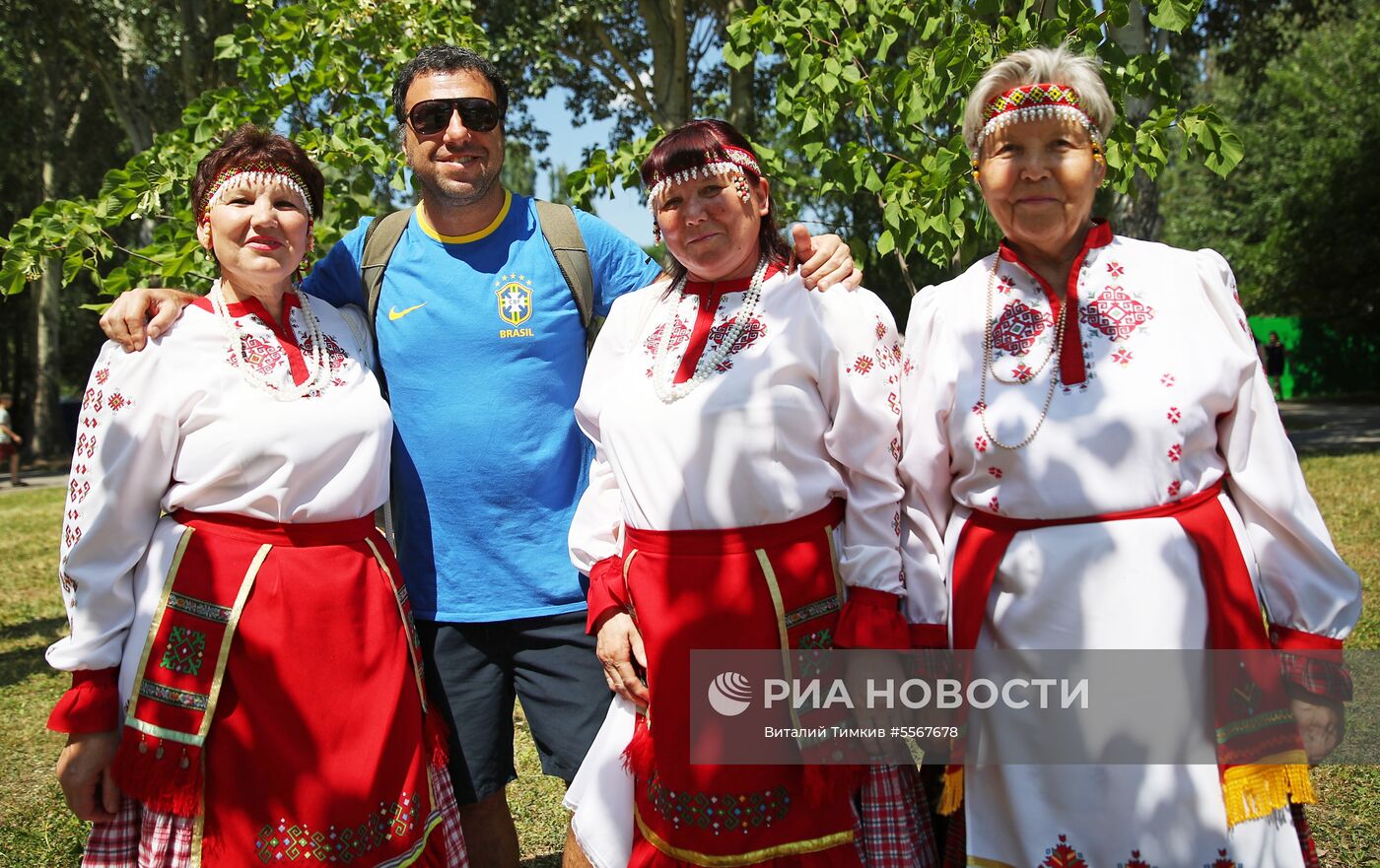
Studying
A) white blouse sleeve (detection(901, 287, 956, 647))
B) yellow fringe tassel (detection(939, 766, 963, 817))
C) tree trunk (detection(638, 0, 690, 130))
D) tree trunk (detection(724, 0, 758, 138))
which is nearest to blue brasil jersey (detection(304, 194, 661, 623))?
white blouse sleeve (detection(901, 287, 956, 647))

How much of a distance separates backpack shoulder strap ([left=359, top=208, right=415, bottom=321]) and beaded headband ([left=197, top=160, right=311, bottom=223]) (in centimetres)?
37

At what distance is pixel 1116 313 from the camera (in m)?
2.28

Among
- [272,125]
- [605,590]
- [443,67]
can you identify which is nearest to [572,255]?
[443,67]

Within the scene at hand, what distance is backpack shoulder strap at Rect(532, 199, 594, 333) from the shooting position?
117 inches

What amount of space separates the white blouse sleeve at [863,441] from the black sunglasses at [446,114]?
1149 millimetres

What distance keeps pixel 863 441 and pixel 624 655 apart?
0.71 metres

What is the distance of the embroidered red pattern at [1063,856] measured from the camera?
7.14 feet

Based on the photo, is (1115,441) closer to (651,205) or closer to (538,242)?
(651,205)

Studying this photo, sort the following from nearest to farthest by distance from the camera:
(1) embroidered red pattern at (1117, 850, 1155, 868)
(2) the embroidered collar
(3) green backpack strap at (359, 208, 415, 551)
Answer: (1) embroidered red pattern at (1117, 850, 1155, 868), (2) the embroidered collar, (3) green backpack strap at (359, 208, 415, 551)

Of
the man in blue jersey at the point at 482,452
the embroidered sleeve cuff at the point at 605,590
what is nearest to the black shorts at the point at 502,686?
the man in blue jersey at the point at 482,452

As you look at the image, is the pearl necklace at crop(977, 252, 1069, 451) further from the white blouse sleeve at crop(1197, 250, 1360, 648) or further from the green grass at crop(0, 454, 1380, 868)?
the green grass at crop(0, 454, 1380, 868)

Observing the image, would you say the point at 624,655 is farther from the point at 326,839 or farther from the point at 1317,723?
the point at 1317,723

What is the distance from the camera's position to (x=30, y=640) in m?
7.32

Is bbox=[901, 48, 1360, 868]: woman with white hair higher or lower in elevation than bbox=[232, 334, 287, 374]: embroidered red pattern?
lower
